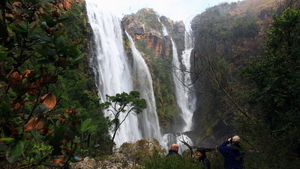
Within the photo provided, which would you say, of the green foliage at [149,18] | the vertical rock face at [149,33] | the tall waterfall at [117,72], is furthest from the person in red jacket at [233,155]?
the green foliage at [149,18]

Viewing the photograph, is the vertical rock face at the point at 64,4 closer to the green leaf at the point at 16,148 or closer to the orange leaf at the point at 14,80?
the orange leaf at the point at 14,80

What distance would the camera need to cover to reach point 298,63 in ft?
11.4

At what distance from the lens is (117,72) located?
18.5m

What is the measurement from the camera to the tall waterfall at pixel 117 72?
16625 millimetres

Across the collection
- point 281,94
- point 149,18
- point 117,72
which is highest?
point 149,18

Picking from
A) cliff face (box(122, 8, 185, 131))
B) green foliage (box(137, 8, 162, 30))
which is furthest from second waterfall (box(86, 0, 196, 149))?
green foliage (box(137, 8, 162, 30))

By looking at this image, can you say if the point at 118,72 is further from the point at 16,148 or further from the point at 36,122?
the point at 16,148

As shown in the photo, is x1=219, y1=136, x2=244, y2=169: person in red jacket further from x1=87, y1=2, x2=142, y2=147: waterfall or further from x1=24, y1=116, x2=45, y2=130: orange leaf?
x1=87, y1=2, x2=142, y2=147: waterfall

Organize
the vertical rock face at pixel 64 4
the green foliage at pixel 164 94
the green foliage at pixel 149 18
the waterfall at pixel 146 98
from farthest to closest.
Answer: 1. the green foliage at pixel 149 18
2. the green foliage at pixel 164 94
3. the waterfall at pixel 146 98
4. the vertical rock face at pixel 64 4

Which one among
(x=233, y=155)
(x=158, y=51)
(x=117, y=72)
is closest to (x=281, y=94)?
(x=233, y=155)

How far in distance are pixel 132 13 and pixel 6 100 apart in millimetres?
44358

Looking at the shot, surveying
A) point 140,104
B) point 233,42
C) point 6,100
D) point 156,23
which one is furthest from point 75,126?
point 156,23

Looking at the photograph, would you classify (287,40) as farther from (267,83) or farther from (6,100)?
(6,100)

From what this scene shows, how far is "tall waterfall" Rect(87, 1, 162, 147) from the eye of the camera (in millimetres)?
16625
